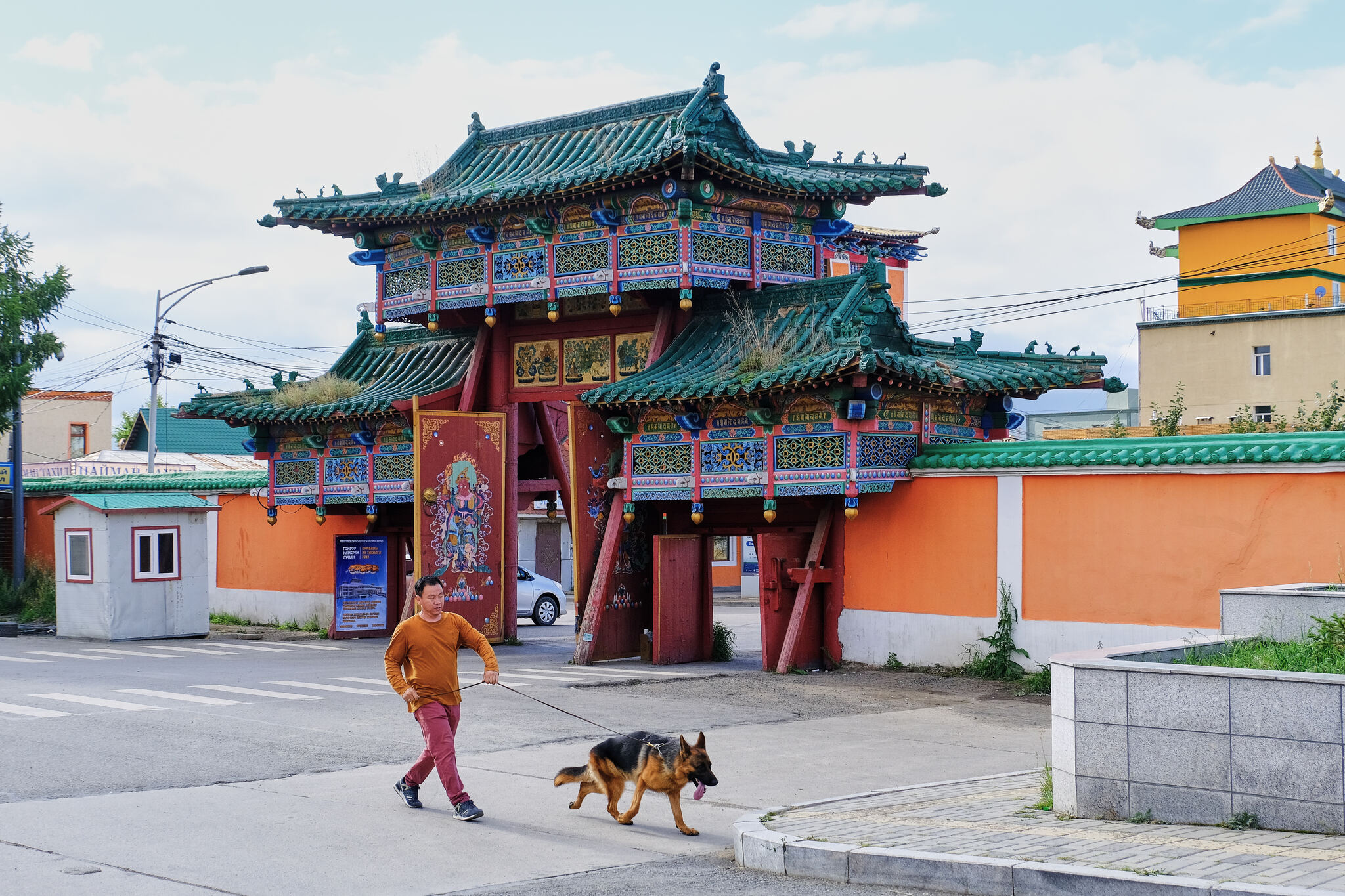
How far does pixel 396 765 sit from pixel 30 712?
5.44 m

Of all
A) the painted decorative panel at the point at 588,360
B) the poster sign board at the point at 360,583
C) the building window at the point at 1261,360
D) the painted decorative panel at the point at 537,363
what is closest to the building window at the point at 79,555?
the poster sign board at the point at 360,583

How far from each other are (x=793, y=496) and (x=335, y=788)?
9954 mm

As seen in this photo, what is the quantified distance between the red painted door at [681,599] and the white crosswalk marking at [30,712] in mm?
8377

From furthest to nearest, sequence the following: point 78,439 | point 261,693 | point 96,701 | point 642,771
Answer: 1. point 78,439
2. point 261,693
3. point 96,701
4. point 642,771

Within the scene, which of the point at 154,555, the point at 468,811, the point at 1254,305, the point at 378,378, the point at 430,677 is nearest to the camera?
the point at 468,811

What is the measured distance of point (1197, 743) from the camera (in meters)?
8.13

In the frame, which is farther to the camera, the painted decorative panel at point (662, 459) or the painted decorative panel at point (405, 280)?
the painted decorative panel at point (405, 280)

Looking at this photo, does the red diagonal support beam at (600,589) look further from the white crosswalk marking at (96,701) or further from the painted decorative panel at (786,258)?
the white crosswalk marking at (96,701)

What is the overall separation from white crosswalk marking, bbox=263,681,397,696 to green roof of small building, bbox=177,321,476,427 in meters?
6.04

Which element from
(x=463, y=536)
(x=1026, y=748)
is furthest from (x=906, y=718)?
(x=463, y=536)

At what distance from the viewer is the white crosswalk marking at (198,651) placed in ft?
74.1

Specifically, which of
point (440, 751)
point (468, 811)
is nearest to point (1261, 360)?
point (440, 751)

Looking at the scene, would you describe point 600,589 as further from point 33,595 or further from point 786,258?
point 33,595

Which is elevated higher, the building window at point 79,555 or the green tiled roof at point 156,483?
the green tiled roof at point 156,483
